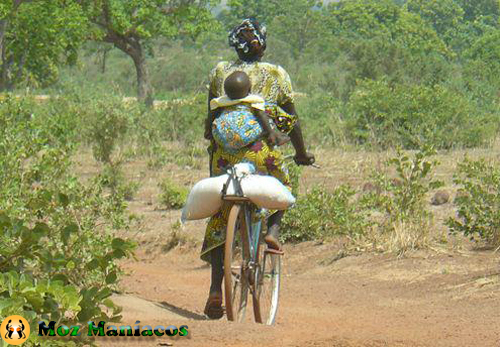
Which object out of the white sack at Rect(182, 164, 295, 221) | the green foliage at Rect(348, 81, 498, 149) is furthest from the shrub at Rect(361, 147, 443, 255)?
the green foliage at Rect(348, 81, 498, 149)

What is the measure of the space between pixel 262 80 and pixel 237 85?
0.30m

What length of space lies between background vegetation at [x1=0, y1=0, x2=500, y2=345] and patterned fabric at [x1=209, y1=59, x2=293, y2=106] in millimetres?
1133

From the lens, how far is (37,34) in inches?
1013

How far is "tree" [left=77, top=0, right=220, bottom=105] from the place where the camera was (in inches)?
1176

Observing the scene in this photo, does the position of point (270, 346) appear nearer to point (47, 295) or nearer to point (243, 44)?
point (47, 295)

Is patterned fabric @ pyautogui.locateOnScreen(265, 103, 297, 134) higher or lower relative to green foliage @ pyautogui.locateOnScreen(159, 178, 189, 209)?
higher

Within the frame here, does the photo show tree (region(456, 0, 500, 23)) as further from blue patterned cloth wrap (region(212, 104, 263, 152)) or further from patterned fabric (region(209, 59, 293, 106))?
blue patterned cloth wrap (region(212, 104, 263, 152))

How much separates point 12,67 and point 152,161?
14.2 metres

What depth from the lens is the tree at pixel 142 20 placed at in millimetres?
29859

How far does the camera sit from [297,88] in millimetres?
33656

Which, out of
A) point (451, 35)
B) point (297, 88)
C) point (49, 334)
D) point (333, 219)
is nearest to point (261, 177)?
point (49, 334)

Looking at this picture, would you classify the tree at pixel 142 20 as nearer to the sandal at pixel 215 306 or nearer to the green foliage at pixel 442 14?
the sandal at pixel 215 306

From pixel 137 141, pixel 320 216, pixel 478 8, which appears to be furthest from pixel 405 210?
pixel 478 8

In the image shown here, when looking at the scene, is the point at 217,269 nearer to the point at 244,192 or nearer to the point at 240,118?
the point at 244,192
